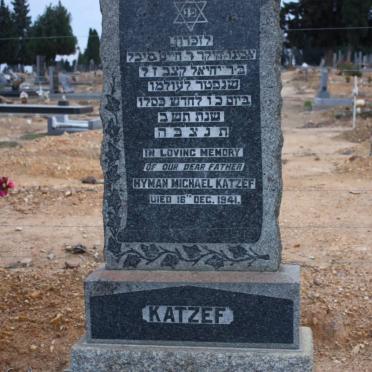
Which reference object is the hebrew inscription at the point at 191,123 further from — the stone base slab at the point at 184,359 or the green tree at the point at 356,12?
the green tree at the point at 356,12

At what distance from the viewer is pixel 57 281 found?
613 centimetres

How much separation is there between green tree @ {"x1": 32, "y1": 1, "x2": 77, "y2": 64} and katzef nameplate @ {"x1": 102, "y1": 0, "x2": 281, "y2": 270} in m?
62.0

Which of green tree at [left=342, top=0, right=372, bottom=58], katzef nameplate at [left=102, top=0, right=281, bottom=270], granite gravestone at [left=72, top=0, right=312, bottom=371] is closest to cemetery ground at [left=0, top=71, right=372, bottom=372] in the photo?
granite gravestone at [left=72, top=0, right=312, bottom=371]

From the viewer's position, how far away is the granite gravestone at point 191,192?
4012 millimetres

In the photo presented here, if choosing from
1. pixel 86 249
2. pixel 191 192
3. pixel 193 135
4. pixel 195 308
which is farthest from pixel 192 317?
pixel 86 249

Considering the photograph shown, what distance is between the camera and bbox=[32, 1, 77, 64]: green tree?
65.6 m

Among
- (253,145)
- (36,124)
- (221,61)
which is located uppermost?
(221,61)

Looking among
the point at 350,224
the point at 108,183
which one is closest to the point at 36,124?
the point at 350,224

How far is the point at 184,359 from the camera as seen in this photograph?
3.98m

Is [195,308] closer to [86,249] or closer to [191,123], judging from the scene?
[191,123]

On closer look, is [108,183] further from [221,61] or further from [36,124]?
[36,124]

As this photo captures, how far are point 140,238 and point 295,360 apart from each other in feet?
3.71

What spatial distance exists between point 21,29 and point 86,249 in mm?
72038

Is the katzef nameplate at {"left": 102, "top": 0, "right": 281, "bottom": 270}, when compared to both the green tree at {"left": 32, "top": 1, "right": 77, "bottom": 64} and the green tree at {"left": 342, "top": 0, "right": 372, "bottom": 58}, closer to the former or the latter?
the green tree at {"left": 342, "top": 0, "right": 372, "bottom": 58}
